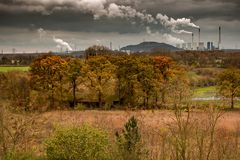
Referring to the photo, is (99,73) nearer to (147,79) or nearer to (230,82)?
(147,79)

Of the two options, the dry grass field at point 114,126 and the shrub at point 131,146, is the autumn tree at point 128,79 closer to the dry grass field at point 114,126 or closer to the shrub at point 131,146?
the dry grass field at point 114,126

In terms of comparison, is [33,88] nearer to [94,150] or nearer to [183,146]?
[94,150]

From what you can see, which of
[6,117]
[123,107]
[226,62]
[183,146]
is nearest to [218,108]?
[183,146]

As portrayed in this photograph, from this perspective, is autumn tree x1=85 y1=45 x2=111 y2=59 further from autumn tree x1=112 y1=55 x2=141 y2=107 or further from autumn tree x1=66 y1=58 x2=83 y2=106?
autumn tree x1=66 y1=58 x2=83 y2=106

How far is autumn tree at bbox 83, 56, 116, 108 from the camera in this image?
68.1 m

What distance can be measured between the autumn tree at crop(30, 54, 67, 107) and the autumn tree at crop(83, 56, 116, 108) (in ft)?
15.4

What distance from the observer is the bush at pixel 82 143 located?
79.0 feet

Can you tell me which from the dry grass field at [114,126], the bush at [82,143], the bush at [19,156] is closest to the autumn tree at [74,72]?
the dry grass field at [114,126]

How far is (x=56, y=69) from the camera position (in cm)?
6750

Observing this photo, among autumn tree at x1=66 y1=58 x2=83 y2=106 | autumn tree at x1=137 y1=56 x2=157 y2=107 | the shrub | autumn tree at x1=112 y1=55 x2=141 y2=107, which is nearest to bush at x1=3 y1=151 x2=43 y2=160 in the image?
the shrub

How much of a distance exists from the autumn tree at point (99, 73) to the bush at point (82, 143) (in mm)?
42172

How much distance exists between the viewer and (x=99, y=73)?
6881cm

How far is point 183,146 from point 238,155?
263 cm

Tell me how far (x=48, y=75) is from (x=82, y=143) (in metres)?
44.4
